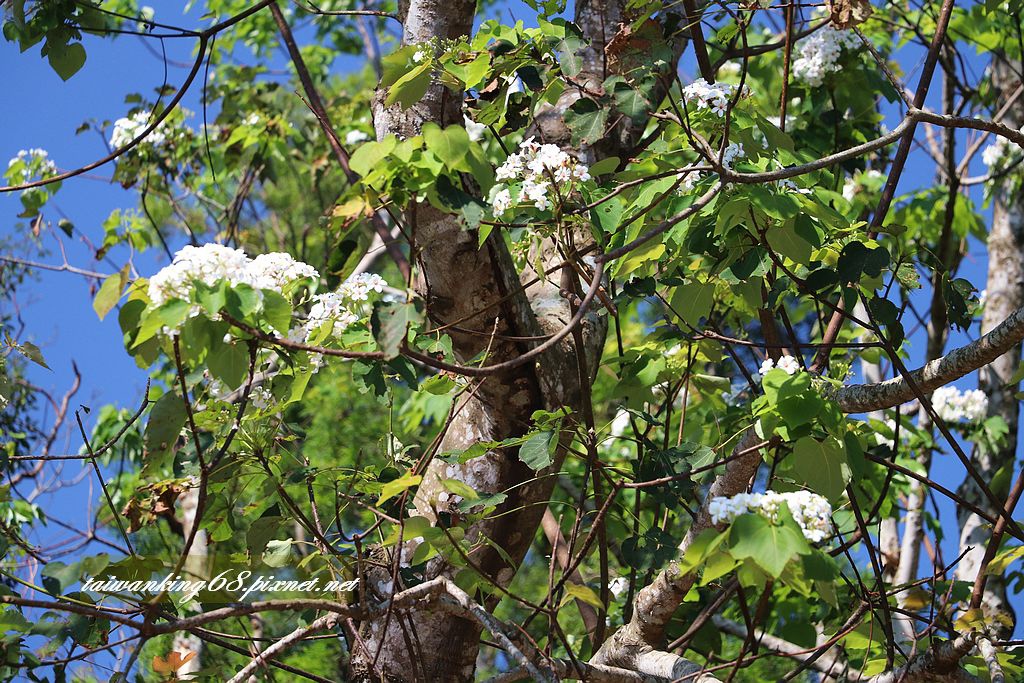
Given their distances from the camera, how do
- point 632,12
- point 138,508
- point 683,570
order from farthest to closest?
point 138,508 → point 632,12 → point 683,570

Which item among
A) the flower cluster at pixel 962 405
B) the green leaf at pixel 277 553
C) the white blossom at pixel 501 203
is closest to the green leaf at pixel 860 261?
the white blossom at pixel 501 203

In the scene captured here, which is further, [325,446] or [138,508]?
[325,446]

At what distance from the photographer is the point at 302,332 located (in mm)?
1307

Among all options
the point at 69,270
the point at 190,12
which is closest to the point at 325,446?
the point at 69,270

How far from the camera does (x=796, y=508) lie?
3.45 ft

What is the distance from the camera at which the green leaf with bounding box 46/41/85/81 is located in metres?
1.54

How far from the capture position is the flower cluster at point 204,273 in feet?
3.42

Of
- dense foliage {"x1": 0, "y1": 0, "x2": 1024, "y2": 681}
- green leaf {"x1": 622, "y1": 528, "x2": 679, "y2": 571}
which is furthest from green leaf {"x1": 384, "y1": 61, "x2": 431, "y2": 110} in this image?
green leaf {"x1": 622, "y1": 528, "x2": 679, "y2": 571}

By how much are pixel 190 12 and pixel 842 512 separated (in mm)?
4999

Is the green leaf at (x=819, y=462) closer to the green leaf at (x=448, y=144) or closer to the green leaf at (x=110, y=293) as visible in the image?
the green leaf at (x=448, y=144)

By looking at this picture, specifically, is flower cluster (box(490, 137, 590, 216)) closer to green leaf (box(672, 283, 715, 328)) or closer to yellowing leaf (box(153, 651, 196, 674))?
green leaf (box(672, 283, 715, 328))

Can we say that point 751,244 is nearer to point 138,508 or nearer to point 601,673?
point 601,673

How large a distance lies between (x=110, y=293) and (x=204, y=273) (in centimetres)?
13

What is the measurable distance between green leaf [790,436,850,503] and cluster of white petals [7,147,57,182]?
3288mm
